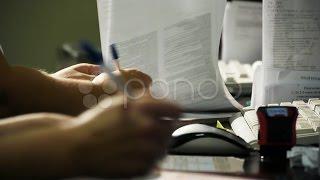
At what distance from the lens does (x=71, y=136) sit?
0.52 m

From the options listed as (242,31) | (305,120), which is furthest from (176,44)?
(242,31)

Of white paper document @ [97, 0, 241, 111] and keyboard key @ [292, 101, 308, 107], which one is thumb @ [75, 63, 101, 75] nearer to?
white paper document @ [97, 0, 241, 111]

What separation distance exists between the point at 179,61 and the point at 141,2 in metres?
0.13

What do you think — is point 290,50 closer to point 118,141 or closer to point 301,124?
point 301,124

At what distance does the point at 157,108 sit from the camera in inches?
21.1

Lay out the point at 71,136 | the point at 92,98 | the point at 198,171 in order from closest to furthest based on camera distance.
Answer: the point at 71,136 < the point at 198,171 < the point at 92,98

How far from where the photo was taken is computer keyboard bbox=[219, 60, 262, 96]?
3.94ft

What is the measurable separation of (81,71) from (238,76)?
519 mm

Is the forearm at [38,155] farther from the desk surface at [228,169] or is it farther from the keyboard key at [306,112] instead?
the keyboard key at [306,112]

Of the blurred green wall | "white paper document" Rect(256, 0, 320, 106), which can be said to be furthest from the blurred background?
"white paper document" Rect(256, 0, 320, 106)

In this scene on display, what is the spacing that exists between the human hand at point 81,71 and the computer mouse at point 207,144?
0.22 meters

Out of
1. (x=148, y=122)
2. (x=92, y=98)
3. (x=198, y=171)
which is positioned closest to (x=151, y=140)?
(x=148, y=122)

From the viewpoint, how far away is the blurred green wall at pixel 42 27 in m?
1.94

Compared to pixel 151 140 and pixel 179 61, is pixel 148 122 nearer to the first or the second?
pixel 151 140
